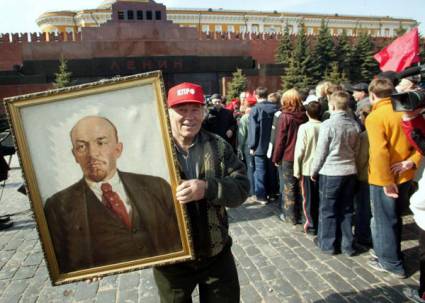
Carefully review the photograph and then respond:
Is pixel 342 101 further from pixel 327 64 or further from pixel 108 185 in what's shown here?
pixel 327 64

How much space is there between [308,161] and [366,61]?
33.4 m

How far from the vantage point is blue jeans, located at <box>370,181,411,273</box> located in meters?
3.14

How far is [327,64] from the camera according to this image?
32.7m

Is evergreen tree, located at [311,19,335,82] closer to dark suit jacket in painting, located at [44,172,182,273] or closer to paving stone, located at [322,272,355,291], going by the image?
paving stone, located at [322,272,355,291]

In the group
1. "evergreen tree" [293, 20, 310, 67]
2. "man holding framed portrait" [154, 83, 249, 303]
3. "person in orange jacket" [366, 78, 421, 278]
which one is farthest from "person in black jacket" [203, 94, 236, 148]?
"evergreen tree" [293, 20, 310, 67]

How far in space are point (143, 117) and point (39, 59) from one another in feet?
104

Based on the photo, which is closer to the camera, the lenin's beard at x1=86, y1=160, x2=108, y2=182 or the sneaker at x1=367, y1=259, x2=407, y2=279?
the lenin's beard at x1=86, y1=160, x2=108, y2=182

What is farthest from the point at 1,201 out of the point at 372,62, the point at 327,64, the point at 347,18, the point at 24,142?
the point at 347,18

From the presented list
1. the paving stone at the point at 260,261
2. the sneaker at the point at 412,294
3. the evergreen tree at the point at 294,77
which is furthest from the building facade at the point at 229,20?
the sneaker at the point at 412,294

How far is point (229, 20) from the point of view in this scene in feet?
193

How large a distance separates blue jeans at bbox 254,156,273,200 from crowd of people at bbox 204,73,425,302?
238 millimetres

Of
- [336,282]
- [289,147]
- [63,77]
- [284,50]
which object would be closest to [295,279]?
[336,282]

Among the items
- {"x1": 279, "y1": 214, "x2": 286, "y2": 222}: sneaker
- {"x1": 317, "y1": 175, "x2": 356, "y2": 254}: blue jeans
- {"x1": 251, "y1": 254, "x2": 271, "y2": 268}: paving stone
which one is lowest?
{"x1": 279, "y1": 214, "x2": 286, "y2": 222}: sneaker

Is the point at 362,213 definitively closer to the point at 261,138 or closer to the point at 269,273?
the point at 269,273
